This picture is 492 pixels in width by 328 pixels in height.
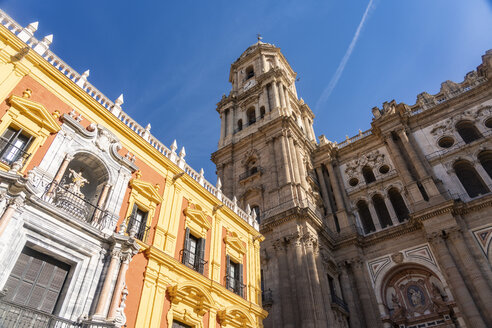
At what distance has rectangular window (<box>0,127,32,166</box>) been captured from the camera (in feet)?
34.1

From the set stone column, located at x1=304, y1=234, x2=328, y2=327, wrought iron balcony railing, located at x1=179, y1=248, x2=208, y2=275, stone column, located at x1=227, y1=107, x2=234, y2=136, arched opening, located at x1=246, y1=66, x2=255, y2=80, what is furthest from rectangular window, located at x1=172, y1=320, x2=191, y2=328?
arched opening, located at x1=246, y1=66, x2=255, y2=80

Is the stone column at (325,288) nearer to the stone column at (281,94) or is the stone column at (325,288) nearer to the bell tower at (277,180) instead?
the bell tower at (277,180)

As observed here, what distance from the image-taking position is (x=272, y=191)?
2672 cm

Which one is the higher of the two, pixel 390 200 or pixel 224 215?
pixel 390 200

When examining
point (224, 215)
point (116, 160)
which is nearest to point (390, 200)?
point (224, 215)

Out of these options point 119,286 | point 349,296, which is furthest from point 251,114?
point 119,286

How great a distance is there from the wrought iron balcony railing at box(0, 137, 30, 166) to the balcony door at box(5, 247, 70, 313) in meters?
2.75

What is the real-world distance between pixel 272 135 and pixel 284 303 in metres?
15.3

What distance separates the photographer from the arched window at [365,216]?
1090 inches

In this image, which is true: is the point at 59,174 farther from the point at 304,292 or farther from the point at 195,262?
the point at 304,292

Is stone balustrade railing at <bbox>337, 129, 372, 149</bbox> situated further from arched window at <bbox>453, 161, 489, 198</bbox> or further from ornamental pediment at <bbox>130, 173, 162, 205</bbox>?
ornamental pediment at <bbox>130, 173, 162, 205</bbox>

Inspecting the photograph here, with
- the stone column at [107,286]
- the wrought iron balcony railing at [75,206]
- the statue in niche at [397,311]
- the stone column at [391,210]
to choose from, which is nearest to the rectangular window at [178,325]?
the stone column at [107,286]

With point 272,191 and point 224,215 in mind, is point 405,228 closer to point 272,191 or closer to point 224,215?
point 272,191

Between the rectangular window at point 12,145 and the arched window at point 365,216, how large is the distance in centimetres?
2443
